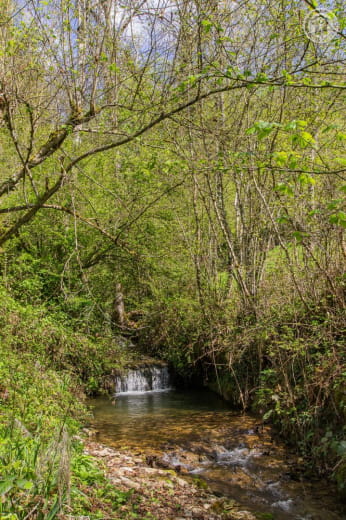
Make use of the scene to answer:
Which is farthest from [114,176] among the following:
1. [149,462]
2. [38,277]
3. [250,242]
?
[149,462]

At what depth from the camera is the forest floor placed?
12.3 ft

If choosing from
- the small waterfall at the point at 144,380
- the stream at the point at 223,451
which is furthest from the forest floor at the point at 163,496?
the small waterfall at the point at 144,380

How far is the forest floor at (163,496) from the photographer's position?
12.3 ft

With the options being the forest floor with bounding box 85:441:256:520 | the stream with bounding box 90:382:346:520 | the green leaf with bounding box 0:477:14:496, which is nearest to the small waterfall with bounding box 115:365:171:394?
the stream with bounding box 90:382:346:520

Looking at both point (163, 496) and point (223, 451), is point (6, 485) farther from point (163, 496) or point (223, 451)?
point (223, 451)

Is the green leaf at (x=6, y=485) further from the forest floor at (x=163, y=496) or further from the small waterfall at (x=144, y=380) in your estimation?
the small waterfall at (x=144, y=380)

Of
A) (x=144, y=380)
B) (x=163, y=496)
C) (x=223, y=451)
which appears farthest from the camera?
(x=144, y=380)

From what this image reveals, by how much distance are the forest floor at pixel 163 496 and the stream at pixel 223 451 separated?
263mm

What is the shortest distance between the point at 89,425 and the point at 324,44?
6710 millimetres

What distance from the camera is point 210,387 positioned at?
397 inches

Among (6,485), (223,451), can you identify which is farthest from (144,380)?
(6,485)

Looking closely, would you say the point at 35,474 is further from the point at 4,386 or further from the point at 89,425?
the point at 89,425

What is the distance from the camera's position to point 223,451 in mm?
5996

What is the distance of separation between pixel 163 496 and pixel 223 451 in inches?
80.9
